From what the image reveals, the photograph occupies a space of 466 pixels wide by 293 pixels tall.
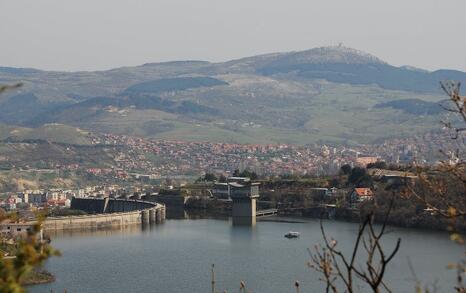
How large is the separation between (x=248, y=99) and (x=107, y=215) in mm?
56218

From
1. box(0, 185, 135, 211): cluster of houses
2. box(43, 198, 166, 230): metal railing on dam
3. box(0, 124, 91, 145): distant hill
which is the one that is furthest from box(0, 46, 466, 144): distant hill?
box(43, 198, 166, 230): metal railing on dam

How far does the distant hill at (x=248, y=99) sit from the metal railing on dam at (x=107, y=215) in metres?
25.2

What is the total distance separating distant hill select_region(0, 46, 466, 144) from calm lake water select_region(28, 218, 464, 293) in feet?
111

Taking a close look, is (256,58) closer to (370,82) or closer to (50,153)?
(370,82)

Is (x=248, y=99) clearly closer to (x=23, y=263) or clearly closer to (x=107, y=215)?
(x=107, y=215)

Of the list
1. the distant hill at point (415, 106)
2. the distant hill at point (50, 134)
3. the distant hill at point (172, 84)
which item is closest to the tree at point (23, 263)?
the distant hill at point (50, 134)

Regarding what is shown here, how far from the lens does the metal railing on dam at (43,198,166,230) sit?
2188 cm

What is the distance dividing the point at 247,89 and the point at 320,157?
36.7 meters

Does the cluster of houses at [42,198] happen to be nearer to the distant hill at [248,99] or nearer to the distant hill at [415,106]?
the distant hill at [248,99]

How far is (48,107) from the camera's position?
85125mm

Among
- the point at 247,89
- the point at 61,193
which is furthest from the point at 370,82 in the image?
the point at 61,193

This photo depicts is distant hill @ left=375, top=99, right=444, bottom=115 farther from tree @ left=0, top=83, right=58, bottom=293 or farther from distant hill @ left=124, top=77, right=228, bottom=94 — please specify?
tree @ left=0, top=83, right=58, bottom=293

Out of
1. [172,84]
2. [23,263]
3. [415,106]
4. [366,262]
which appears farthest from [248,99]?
[23,263]

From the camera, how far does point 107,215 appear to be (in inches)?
898
